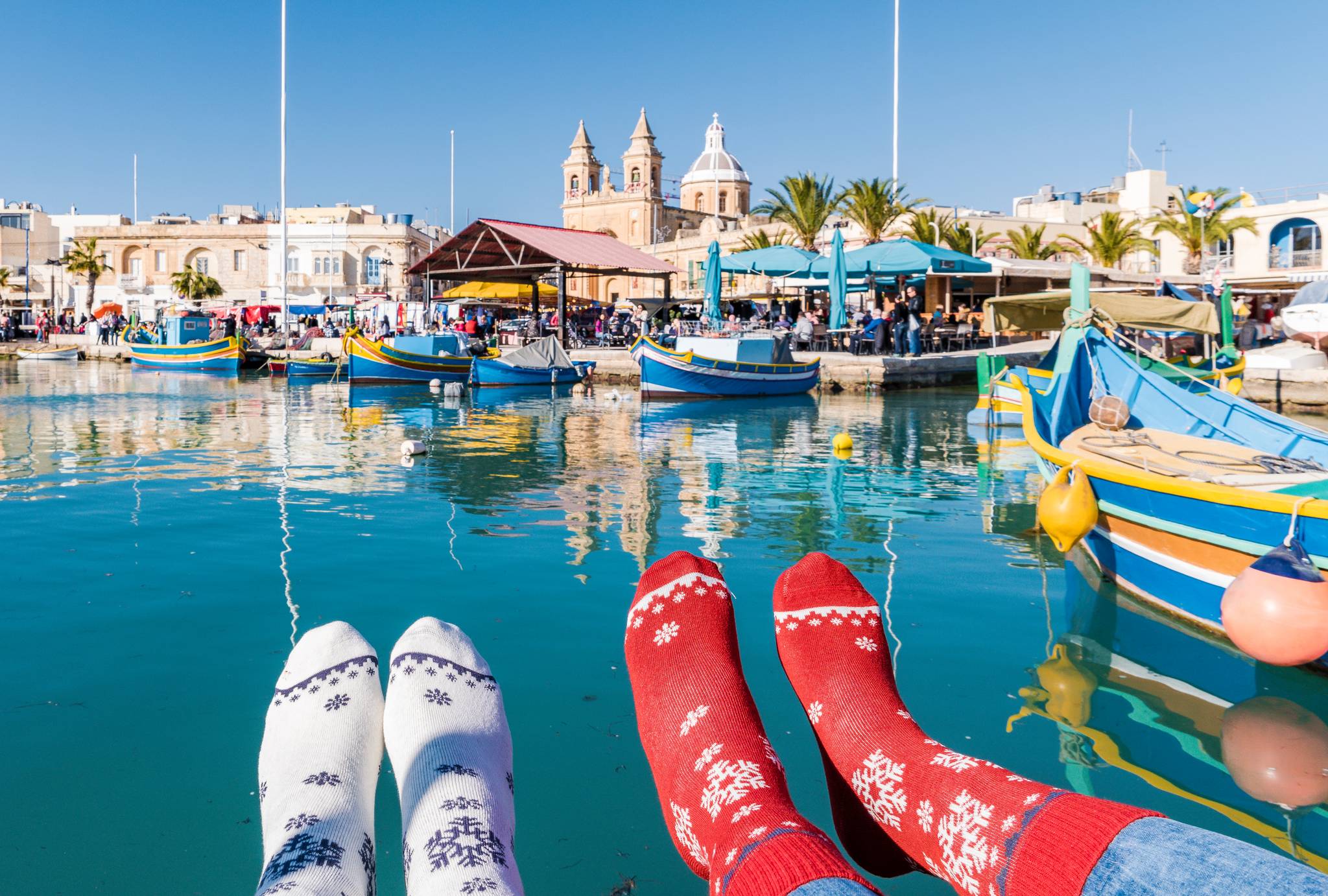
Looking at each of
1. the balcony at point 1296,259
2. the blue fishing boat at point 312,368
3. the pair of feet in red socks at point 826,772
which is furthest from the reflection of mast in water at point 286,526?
the balcony at point 1296,259

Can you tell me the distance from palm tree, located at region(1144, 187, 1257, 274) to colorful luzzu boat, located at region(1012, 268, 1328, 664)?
104 feet

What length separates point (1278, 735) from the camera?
3.50 meters

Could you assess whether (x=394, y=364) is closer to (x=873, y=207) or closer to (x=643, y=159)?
(x=873, y=207)

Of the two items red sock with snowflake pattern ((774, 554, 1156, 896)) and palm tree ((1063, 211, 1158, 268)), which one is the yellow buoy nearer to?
red sock with snowflake pattern ((774, 554, 1156, 896))

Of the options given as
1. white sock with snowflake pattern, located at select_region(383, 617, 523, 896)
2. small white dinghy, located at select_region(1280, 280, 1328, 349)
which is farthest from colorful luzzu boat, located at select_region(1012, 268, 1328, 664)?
small white dinghy, located at select_region(1280, 280, 1328, 349)

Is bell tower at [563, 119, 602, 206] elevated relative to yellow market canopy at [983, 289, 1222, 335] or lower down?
elevated

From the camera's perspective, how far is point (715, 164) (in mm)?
70062

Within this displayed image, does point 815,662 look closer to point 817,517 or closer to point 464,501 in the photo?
point 817,517

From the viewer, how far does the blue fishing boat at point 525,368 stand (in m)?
23.4

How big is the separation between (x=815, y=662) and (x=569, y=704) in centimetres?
137

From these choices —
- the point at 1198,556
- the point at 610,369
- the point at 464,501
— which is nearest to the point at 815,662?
the point at 1198,556

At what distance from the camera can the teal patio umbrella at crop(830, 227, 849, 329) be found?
21906 mm

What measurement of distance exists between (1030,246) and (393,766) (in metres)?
36.9

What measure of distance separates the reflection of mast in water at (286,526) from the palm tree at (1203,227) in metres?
33.3
